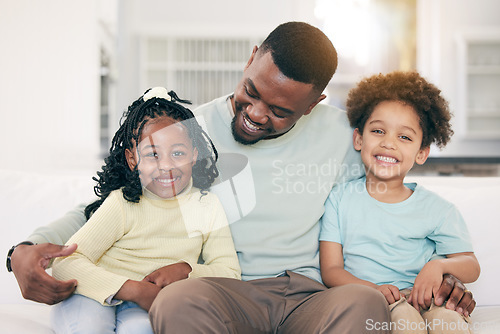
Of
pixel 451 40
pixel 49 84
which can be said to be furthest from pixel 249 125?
pixel 451 40

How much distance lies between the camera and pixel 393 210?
44.3 inches

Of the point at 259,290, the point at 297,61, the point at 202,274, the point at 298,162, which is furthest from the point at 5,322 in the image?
the point at 297,61

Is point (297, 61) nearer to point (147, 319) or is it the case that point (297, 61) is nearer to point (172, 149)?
point (172, 149)

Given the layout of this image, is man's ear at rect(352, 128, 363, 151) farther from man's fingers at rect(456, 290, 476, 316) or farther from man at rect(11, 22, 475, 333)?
man's fingers at rect(456, 290, 476, 316)

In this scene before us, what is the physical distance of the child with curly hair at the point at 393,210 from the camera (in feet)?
3.50

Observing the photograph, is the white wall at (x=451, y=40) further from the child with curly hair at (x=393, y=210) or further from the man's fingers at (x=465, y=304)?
the man's fingers at (x=465, y=304)

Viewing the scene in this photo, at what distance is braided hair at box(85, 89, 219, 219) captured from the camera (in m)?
1.05

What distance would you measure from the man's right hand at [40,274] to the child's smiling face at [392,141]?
70 centimetres

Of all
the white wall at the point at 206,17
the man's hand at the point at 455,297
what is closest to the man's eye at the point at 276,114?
the man's hand at the point at 455,297

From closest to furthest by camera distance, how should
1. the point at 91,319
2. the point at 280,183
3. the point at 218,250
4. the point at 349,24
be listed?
the point at 91,319 < the point at 218,250 < the point at 280,183 < the point at 349,24

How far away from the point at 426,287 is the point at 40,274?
0.74 m

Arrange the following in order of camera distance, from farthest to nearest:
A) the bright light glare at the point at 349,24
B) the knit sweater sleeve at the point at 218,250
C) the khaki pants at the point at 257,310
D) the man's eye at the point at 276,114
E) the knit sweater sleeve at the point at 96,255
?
1. the bright light glare at the point at 349,24
2. the man's eye at the point at 276,114
3. the knit sweater sleeve at the point at 218,250
4. the knit sweater sleeve at the point at 96,255
5. the khaki pants at the point at 257,310

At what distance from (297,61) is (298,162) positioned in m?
0.24

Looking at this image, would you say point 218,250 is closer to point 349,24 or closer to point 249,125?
point 249,125
